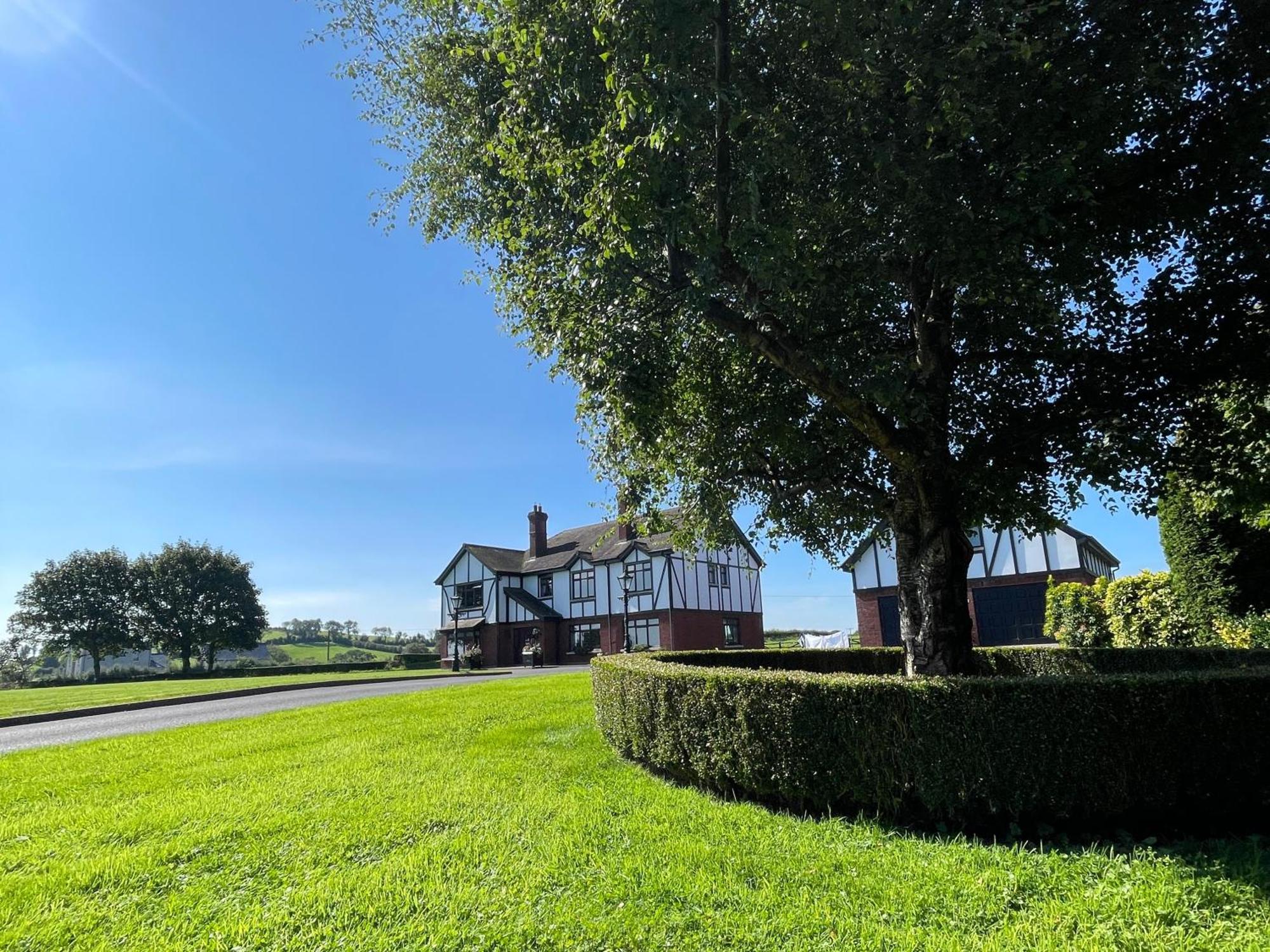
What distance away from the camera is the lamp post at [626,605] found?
34403 millimetres

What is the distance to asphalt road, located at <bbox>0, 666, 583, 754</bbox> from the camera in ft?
37.0

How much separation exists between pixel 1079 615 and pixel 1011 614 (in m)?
7.27

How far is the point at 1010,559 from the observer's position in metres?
25.2

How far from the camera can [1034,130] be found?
5824 mm

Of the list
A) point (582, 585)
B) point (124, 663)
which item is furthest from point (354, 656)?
point (582, 585)

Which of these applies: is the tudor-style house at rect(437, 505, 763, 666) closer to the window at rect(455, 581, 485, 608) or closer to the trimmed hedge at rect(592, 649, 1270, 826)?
the window at rect(455, 581, 485, 608)

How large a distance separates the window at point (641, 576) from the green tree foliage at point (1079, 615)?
19.7 m

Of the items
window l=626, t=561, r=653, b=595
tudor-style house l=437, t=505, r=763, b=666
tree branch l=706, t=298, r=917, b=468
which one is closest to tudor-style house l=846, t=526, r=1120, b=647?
tudor-style house l=437, t=505, r=763, b=666

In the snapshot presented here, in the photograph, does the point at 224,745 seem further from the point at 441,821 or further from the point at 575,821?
the point at 575,821

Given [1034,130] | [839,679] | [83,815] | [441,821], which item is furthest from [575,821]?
[1034,130]

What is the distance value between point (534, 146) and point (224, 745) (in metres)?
8.52

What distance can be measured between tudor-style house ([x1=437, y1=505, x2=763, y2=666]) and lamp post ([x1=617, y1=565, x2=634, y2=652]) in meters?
0.07

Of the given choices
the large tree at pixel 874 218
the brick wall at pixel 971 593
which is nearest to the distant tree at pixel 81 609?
the brick wall at pixel 971 593

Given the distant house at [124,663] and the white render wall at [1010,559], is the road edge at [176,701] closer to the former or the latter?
the white render wall at [1010,559]
